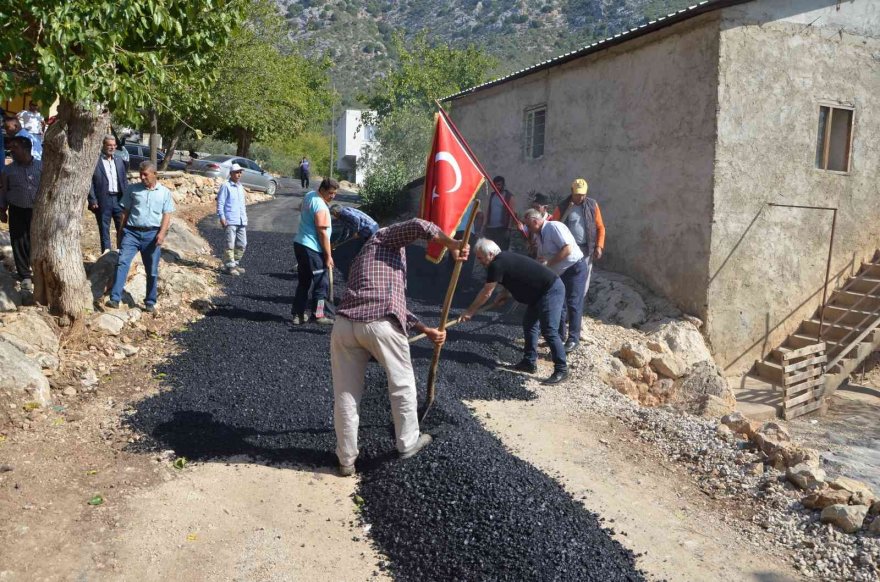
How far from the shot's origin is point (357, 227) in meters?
7.50

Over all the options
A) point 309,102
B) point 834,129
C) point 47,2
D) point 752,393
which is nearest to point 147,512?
point 47,2

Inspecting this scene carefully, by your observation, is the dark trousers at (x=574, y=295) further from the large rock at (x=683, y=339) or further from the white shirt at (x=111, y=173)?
the white shirt at (x=111, y=173)

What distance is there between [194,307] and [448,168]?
429cm

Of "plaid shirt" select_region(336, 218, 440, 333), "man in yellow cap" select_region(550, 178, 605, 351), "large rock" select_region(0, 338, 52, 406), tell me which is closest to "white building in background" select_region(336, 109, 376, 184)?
"man in yellow cap" select_region(550, 178, 605, 351)

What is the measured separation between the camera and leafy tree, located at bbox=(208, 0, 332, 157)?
23.0 meters

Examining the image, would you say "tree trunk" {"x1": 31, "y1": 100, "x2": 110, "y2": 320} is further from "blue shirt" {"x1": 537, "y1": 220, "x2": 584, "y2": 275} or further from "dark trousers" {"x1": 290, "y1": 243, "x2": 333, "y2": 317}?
A: "blue shirt" {"x1": 537, "y1": 220, "x2": 584, "y2": 275}

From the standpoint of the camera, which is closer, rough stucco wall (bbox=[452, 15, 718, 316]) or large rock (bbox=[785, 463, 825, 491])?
large rock (bbox=[785, 463, 825, 491])

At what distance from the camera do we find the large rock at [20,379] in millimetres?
5852

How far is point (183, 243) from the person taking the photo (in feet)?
39.1

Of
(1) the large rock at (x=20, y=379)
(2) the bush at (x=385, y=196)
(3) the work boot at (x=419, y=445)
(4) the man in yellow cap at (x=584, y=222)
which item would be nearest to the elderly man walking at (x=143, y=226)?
(1) the large rock at (x=20, y=379)

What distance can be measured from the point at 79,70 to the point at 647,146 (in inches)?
317

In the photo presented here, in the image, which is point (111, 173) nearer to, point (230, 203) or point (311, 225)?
point (230, 203)

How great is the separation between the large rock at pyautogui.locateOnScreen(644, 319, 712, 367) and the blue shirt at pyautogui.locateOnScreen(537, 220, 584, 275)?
2.38 m

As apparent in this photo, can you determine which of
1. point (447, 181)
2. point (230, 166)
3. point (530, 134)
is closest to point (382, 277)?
point (447, 181)
